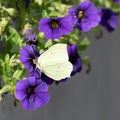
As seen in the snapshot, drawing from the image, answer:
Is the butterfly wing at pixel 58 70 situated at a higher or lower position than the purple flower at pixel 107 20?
lower

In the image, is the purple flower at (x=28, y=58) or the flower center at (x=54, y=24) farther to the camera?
the flower center at (x=54, y=24)

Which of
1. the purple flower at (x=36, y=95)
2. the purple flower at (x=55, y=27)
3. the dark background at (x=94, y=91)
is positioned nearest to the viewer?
the purple flower at (x=36, y=95)

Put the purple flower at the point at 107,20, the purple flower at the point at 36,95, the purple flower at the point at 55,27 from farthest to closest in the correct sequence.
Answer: the purple flower at the point at 107,20 < the purple flower at the point at 55,27 < the purple flower at the point at 36,95

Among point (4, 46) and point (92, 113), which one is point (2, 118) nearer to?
point (4, 46)

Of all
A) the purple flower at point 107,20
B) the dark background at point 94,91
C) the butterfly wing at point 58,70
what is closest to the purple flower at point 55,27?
the butterfly wing at point 58,70

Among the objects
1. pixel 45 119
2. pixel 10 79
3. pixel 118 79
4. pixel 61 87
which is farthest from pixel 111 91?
pixel 10 79

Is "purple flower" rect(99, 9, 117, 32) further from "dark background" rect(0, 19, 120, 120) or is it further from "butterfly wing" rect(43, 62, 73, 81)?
"dark background" rect(0, 19, 120, 120)

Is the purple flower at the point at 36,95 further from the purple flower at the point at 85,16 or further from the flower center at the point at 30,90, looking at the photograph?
the purple flower at the point at 85,16
